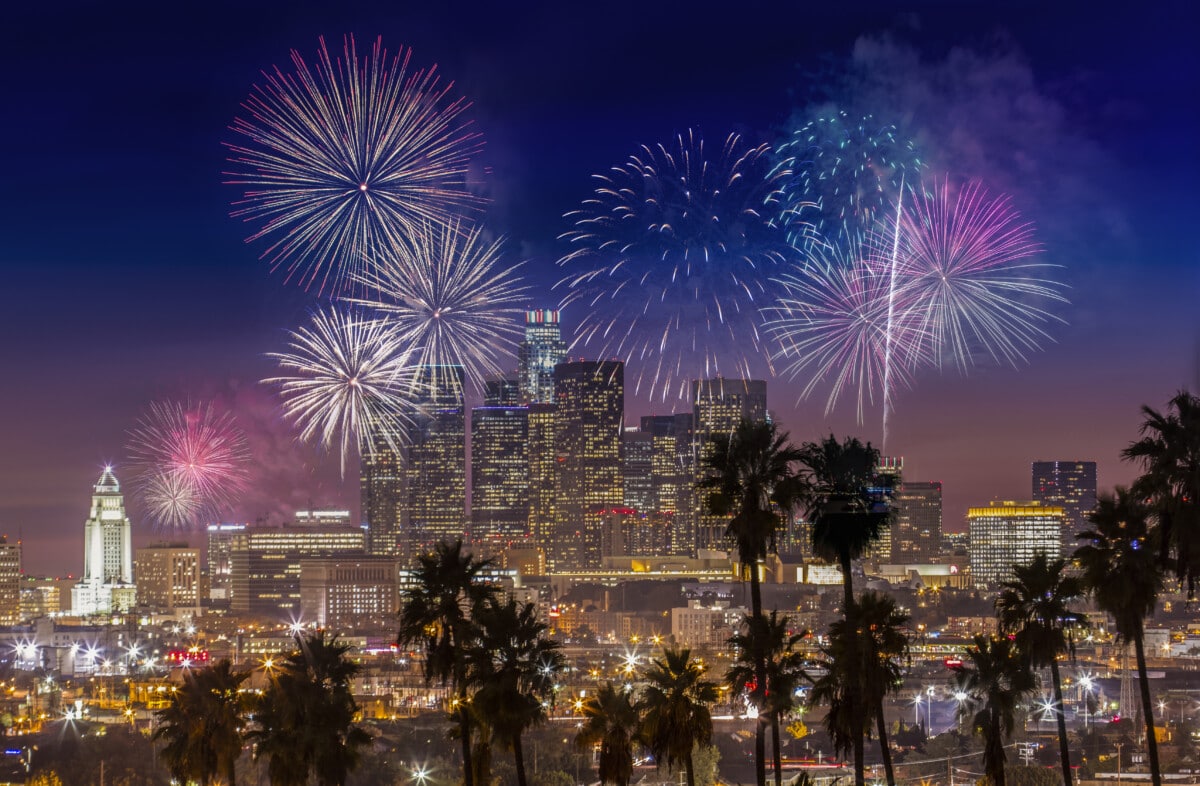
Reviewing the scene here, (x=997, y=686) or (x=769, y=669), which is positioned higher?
(x=769, y=669)

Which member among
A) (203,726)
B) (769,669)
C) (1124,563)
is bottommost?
(203,726)

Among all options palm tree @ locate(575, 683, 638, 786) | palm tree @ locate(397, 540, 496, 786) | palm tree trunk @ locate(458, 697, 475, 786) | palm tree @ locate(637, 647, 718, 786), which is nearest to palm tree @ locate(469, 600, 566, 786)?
palm tree @ locate(397, 540, 496, 786)

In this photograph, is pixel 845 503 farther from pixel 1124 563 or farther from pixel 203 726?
pixel 203 726

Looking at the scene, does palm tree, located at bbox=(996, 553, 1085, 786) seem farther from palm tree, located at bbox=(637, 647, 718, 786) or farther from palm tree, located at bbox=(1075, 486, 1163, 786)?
palm tree, located at bbox=(637, 647, 718, 786)

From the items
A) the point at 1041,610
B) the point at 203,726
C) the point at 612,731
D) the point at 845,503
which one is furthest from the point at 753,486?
the point at 203,726

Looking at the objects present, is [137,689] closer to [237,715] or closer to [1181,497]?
[237,715]

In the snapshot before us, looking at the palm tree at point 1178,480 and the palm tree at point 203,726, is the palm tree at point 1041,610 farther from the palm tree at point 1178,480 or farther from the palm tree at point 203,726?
the palm tree at point 203,726

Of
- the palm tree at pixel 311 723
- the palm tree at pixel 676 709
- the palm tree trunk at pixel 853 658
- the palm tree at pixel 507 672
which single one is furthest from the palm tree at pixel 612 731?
the palm tree at pixel 311 723
